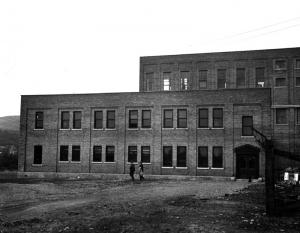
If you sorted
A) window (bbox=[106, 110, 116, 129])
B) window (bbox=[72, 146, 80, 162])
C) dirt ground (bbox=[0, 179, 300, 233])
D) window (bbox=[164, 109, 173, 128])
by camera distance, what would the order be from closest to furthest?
dirt ground (bbox=[0, 179, 300, 233]) → window (bbox=[164, 109, 173, 128]) → window (bbox=[106, 110, 116, 129]) → window (bbox=[72, 146, 80, 162])

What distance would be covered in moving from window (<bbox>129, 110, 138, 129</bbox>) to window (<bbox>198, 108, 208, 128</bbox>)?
603cm

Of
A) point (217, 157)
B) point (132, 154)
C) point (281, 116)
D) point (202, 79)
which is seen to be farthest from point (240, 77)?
point (132, 154)

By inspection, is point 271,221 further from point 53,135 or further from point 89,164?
point 53,135

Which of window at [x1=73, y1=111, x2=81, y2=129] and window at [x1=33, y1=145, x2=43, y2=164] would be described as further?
window at [x1=33, y1=145, x2=43, y2=164]

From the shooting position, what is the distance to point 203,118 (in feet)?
115

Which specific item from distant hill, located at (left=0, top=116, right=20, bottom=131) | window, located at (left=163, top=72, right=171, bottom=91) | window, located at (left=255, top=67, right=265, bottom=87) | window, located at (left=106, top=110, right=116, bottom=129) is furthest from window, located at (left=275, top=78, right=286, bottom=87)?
distant hill, located at (left=0, top=116, right=20, bottom=131)

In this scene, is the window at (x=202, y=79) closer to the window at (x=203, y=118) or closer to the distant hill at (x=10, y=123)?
the window at (x=203, y=118)

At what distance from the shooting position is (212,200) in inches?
723

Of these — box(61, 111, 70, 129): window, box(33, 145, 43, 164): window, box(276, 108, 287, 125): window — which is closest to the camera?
box(61, 111, 70, 129): window

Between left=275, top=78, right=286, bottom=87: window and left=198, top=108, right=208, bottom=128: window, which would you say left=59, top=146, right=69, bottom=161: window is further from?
left=275, top=78, right=286, bottom=87: window

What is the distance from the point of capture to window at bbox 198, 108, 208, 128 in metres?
35.1

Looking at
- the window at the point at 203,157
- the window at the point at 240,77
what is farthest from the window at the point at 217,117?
the window at the point at 240,77

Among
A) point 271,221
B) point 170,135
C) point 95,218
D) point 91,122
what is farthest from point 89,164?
point 271,221

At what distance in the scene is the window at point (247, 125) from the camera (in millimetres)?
33875
